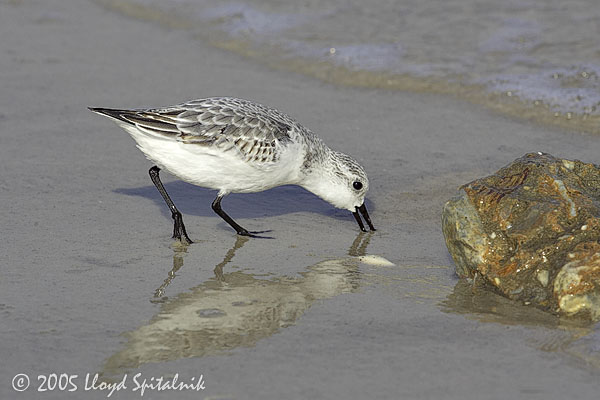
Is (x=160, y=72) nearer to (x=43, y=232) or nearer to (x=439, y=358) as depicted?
(x=43, y=232)

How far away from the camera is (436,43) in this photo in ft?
33.4

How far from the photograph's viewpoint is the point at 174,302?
189 inches

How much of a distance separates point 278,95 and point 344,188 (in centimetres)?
284

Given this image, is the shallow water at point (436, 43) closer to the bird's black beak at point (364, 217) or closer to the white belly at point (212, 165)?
the bird's black beak at point (364, 217)

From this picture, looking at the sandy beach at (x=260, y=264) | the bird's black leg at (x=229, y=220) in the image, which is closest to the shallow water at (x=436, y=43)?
the sandy beach at (x=260, y=264)

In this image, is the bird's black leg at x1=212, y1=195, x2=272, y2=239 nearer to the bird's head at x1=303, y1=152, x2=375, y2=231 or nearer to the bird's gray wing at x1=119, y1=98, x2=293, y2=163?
the bird's gray wing at x1=119, y1=98, x2=293, y2=163

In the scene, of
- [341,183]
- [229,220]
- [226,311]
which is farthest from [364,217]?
[226,311]

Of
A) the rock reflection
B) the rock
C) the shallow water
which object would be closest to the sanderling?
the rock

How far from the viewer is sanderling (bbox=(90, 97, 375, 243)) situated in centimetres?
588

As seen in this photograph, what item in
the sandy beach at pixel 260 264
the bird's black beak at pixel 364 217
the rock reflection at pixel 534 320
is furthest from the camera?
the bird's black beak at pixel 364 217

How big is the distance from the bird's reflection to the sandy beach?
0.01 meters

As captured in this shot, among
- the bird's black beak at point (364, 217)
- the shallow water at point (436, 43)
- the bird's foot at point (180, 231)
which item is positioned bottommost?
the bird's foot at point (180, 231)

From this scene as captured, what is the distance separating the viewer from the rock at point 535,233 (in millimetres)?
4469

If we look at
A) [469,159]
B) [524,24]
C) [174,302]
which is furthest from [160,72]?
[174,302]
